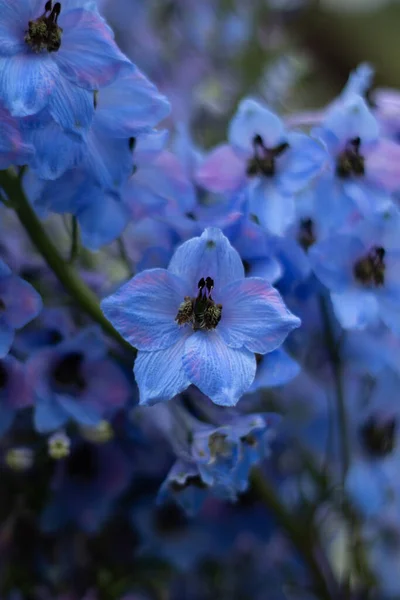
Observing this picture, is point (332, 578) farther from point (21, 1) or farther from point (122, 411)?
point (21, 1)

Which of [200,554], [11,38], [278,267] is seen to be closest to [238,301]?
[278,267]

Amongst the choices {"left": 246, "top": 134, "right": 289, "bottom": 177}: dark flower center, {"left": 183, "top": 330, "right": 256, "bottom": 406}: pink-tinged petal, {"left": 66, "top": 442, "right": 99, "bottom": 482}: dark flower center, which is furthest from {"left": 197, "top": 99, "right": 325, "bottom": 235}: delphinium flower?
{"left": 66, "top": 442, "right": 99, "bottom": 482}: dark flower center

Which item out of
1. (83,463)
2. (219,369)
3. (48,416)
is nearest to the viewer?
(219,369)

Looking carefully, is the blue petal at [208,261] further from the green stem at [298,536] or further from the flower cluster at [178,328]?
the green stem at [298,536]

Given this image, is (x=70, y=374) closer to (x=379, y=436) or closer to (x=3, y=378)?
(x=3, y=378)

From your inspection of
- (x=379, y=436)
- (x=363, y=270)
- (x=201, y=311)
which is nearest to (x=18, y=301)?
(x=201, y=311)

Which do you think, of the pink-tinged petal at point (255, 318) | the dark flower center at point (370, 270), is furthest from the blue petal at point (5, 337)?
the dark flower center at point (370, 270)
